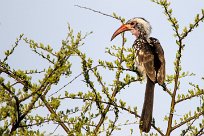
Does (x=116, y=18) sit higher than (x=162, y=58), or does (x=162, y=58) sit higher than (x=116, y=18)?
(x=162, y=58)

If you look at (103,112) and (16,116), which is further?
(103,112)

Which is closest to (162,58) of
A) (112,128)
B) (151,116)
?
(151,116)

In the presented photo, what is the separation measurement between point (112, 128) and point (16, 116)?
49.9 inches

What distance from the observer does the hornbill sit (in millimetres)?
5109

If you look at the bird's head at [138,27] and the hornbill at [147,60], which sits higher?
the bird's head at [138,27]

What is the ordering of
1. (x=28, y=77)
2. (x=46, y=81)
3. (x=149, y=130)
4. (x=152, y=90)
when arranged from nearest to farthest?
(x=46, y=81) < (x=28, y=77) < (x=149, y=130) < (x=152, y=90)

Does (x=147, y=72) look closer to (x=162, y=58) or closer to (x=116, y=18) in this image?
(x=162, y=58)

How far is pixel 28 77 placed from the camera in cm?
437

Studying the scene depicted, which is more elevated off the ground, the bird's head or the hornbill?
the bird's head

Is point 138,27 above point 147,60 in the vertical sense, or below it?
above

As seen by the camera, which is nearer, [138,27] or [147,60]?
[147,60]

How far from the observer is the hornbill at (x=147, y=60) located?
16.8ft

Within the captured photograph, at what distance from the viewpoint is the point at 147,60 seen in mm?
6133

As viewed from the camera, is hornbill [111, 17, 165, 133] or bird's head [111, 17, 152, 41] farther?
bird's head [111, 17, 152, 41]
